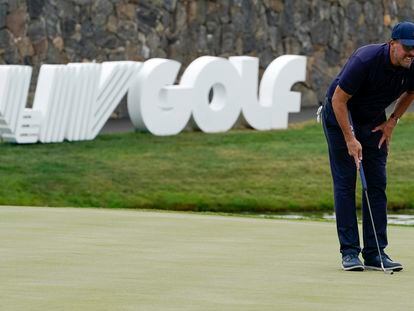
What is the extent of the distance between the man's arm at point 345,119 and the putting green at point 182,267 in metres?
0.74

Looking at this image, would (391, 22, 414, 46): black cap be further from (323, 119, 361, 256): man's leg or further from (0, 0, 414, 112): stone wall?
(0, 0, 414, 112): stone wall

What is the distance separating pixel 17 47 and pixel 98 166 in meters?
6.83

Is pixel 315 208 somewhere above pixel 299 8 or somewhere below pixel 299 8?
below

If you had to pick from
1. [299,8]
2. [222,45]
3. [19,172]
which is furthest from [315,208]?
[299,8]

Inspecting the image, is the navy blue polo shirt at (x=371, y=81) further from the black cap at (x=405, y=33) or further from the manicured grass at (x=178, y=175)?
the manicured grass at (x=178, y=175)

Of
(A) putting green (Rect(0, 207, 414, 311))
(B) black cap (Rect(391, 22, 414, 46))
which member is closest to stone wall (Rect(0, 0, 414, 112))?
(A) putting green (Rect(0, 207, 414, 311))

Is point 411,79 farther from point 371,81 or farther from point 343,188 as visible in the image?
point 343,188

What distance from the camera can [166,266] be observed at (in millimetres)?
9117

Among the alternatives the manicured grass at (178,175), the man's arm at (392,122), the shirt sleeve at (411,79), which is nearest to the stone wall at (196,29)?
the manicured grass at (178,175)

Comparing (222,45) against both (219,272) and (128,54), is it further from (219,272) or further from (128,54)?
(219,272)

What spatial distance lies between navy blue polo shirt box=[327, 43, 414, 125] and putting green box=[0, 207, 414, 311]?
101 centimetres

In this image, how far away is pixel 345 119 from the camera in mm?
9094

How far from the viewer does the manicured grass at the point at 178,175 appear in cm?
2027

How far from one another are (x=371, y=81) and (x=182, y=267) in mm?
1597
